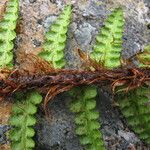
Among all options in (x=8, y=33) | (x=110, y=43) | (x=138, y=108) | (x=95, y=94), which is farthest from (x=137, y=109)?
(x=8, y=33)

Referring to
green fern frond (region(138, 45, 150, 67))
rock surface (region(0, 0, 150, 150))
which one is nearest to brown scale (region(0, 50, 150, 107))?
green fern frond (region(138, 45, 150, 67))

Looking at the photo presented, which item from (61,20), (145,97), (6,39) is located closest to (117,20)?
(61,20)

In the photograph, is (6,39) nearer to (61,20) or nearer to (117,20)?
(61,20)

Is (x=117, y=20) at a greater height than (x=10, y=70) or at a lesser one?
greater

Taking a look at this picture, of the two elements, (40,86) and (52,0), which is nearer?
(40,86)

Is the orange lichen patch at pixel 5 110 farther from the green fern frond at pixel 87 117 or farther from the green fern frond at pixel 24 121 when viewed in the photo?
the green fern frond at pixel 87 117

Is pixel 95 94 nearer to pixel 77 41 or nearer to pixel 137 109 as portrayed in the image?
pixel 137 109
